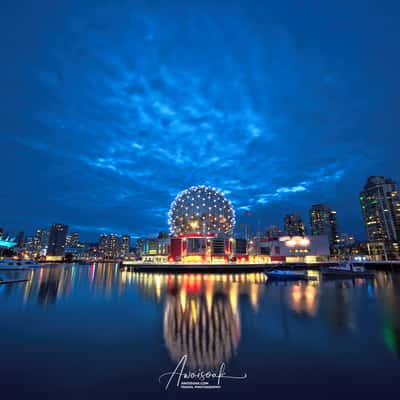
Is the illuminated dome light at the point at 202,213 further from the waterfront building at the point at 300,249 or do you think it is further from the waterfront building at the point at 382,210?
the waterfront building at the point at 382,210

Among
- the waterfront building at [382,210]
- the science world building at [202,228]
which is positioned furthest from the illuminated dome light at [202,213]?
the waterfront building at [382,210]

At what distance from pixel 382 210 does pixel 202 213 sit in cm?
12608

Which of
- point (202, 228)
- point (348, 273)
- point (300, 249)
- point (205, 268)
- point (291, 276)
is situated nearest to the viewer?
point (291, 276)

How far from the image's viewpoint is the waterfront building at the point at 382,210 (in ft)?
449

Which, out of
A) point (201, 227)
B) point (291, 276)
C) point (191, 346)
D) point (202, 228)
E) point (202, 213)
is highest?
point (202, 213)

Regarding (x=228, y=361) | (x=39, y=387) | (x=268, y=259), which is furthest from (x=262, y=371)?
(x=268, y=259)

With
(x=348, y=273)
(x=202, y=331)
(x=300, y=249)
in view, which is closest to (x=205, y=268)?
(x=348, y=273)

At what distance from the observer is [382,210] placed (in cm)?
14112

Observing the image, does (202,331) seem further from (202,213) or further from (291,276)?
(202,213)

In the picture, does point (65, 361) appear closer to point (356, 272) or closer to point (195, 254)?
point (356, 272)

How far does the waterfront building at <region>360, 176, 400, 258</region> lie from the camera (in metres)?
137

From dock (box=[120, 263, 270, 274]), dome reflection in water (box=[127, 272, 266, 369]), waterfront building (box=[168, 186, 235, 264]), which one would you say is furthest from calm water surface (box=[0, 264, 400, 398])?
waterfront building (box=[168, 186, 235, 264])

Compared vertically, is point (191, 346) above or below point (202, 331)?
below

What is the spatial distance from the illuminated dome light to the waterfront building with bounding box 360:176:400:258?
106 meters
